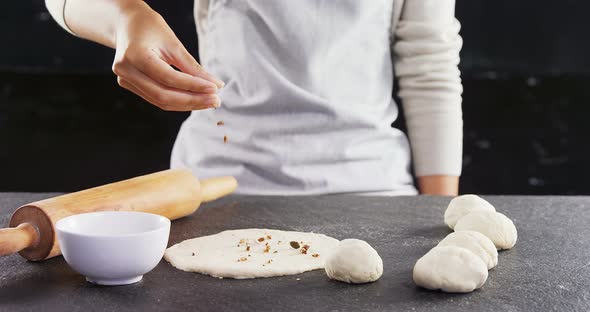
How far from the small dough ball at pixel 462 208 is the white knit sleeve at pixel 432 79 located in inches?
19.3

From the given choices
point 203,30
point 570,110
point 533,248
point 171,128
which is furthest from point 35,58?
point 533,248

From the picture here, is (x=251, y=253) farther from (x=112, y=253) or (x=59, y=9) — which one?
(x=59, y=9)

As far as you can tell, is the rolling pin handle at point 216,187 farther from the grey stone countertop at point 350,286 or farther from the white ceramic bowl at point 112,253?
the white ceramic bowl at point 112,253

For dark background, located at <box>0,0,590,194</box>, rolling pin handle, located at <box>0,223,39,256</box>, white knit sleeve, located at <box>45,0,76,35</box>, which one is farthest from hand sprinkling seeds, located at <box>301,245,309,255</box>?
dark background, located at <box>0,0,590,194</box>

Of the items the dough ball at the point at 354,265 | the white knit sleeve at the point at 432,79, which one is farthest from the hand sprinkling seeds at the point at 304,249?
the white knit sleeve at the point at 432,79

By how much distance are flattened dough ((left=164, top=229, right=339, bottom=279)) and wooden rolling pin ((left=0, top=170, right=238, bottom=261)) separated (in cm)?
11

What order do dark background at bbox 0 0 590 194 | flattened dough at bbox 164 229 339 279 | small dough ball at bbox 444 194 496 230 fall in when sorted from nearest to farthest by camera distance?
flattened dough at bbox 164 229 339 279 < small dough ball at bbox 444 194 496 230 < dark background at bbox 0 0 590 194

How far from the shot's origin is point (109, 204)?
1.21 meters

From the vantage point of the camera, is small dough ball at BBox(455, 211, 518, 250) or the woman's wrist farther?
the woman's wrist

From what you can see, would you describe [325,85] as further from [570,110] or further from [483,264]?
[570,110]

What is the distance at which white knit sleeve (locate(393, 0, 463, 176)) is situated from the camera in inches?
71.8

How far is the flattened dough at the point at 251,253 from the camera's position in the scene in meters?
1.06

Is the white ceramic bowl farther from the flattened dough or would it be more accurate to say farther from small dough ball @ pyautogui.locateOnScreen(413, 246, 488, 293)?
small dough ball @ pyautogui.locateOnScreen(413, 246, 488, 293)

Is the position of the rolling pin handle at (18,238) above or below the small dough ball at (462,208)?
above
